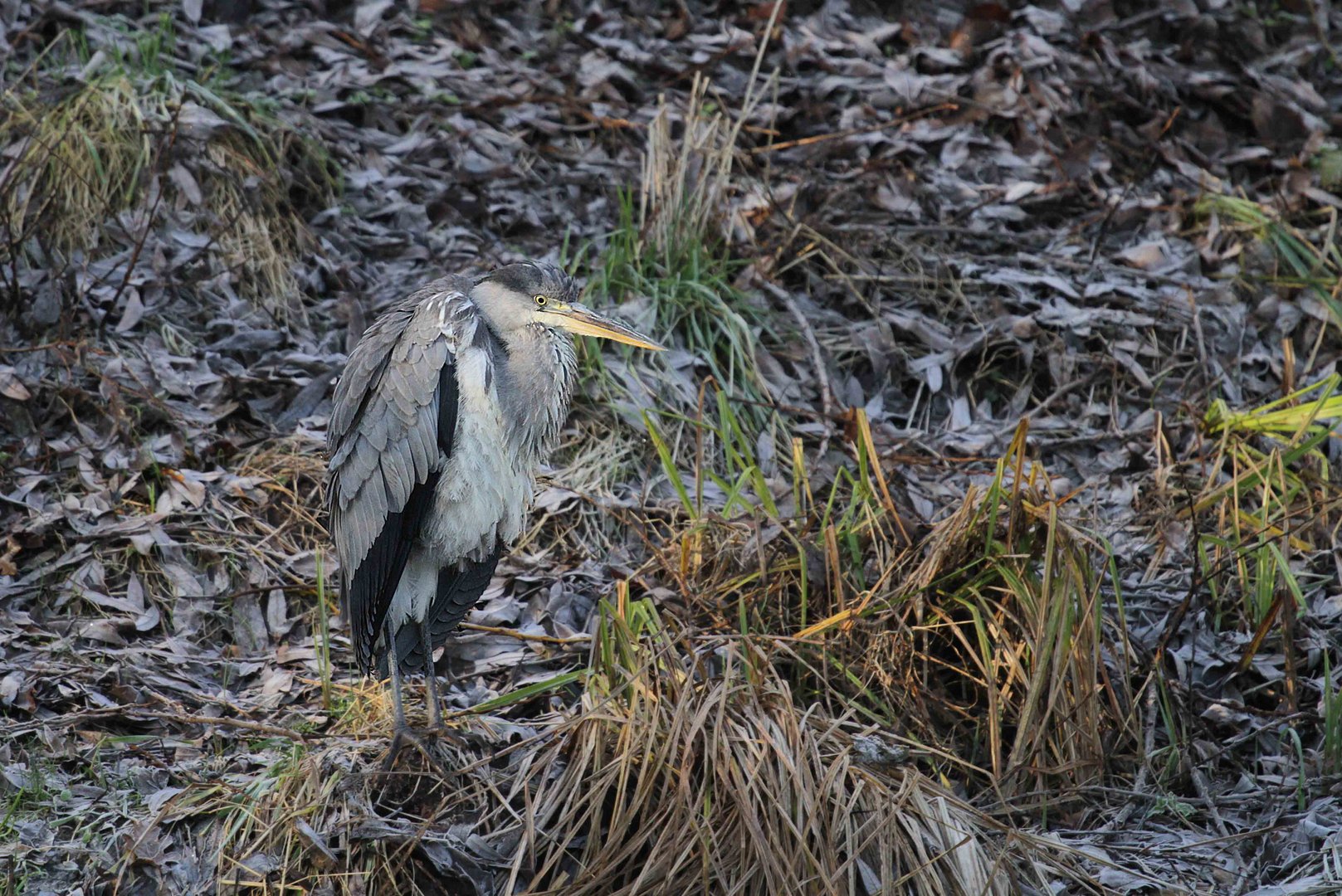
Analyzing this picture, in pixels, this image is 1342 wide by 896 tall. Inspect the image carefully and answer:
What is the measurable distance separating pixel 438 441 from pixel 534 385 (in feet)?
1.13

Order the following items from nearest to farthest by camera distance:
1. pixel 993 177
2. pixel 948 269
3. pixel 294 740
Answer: pixel 294 740
pixel 948 269
pixel 993 177

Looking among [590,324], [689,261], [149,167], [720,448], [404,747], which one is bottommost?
[720,448]

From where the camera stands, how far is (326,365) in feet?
16.7

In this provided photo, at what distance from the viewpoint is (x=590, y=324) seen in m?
3.74

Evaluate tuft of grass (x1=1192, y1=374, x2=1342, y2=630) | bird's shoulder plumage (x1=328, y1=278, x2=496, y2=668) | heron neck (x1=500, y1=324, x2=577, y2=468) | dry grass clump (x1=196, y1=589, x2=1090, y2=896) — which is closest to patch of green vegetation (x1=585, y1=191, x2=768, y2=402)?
heron neck (x1=500, y1=324, x2=577, y2=468)

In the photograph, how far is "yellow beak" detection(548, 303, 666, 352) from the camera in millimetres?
3732

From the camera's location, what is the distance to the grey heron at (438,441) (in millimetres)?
3543

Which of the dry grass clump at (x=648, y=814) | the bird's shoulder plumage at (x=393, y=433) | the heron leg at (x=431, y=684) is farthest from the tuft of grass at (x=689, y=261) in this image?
the dry grass clump at (x=648, y=814)

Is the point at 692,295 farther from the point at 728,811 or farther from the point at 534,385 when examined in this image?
the point at 728,811

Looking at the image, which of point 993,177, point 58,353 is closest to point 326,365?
point 58,353

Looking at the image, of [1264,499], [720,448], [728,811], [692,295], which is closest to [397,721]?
[728,811]

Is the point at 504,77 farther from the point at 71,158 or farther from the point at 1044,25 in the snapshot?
the point at 1044,25

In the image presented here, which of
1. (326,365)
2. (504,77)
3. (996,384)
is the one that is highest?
(504,77)

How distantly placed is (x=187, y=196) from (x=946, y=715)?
140 inches
